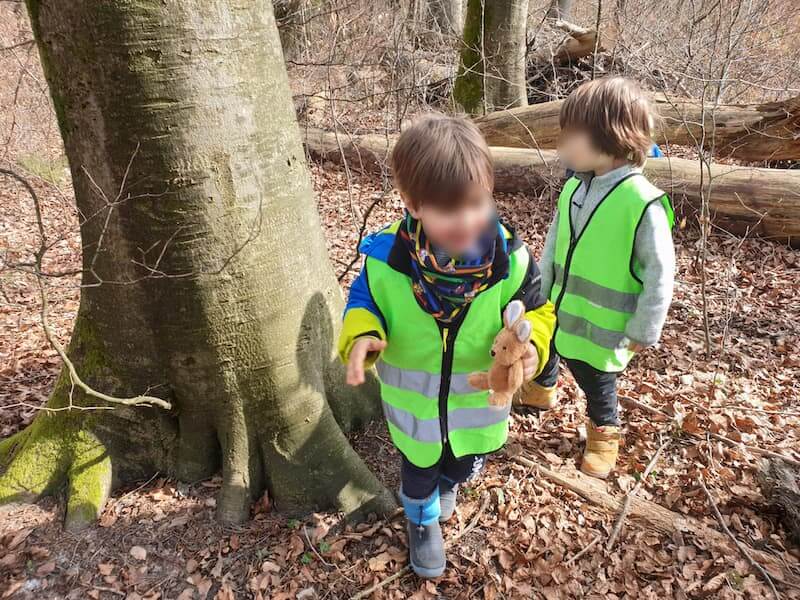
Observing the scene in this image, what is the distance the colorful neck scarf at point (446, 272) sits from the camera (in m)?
1.71

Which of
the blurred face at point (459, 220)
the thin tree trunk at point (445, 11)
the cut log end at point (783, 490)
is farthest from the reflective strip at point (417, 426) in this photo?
the thin tree trunk at point (445, 11)

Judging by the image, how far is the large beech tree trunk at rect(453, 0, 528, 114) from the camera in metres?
7.45

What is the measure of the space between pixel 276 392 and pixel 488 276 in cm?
127

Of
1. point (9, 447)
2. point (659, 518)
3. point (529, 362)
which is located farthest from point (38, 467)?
point (659, 518)

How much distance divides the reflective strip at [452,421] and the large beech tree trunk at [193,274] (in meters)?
0.71

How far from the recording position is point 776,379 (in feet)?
12.2

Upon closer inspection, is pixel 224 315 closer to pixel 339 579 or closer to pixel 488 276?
pixel 488 276

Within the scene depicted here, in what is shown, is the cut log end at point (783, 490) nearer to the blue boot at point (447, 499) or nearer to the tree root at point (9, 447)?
the blue boot at point (447, 499)

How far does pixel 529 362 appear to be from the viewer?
5.95 feet

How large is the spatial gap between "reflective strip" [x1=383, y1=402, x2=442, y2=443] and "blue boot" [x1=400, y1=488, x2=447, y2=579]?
0.43m

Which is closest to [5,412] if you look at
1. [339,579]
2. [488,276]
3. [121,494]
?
[121,494]

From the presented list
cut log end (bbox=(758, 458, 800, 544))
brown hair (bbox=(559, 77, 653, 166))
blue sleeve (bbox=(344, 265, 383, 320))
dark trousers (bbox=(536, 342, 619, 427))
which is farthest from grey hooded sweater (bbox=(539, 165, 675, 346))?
blue sleeve (bbox=(344, 265, 383, 320))

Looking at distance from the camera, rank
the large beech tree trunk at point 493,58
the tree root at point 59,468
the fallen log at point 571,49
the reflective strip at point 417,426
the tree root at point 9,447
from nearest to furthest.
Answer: the reflective strip at point 417,426
the tree root at point 59,468
the tree root at point 9,447
the large beech tree trunk at point 493,58
the fallen log at point 571,49

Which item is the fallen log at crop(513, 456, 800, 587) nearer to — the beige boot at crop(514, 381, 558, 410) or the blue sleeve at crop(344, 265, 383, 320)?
the beige boot at crop(514, 381, 558, 410)
